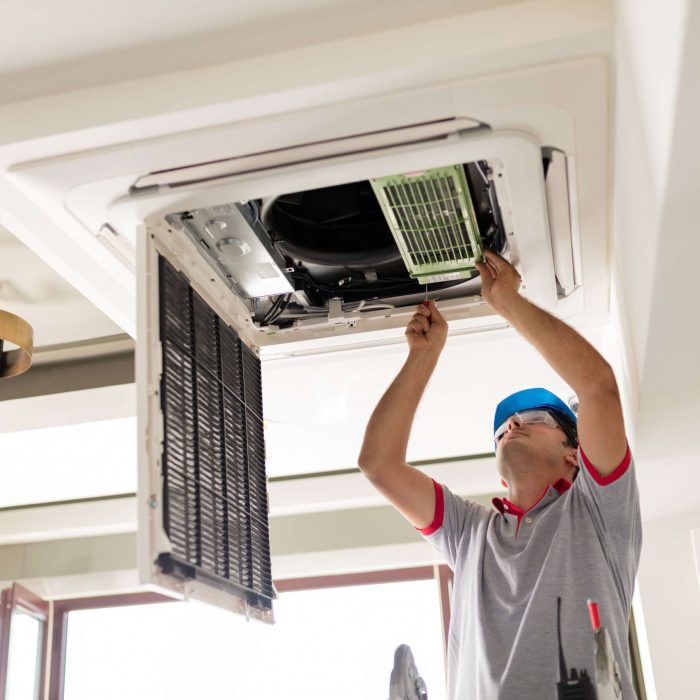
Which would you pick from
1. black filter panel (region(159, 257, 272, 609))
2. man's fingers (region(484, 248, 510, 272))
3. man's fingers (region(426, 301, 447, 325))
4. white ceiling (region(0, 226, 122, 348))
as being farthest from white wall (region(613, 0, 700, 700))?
white ceiling (region(0, 226, 122, 348))

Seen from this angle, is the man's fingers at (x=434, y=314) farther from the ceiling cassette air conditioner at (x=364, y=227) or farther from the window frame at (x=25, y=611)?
the window frame at (x=25, y=611)

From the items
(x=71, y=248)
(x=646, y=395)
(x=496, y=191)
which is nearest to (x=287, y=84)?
(x=496, y=191)

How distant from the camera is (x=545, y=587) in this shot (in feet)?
5.55

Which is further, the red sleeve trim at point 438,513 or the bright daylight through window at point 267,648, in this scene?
the bright daylight through window at point 267,648

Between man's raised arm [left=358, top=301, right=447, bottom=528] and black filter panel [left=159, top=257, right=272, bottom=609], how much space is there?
0.26 metres

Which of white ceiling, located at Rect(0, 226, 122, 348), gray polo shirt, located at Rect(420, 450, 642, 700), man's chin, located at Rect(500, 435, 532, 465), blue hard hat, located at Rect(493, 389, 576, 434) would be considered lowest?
gray polo shirt, located at Rect(420, 450, 642, 700)

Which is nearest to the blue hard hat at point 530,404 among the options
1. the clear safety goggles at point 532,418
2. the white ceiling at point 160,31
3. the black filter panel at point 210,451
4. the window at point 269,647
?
the clear safety goggles at point 532,418

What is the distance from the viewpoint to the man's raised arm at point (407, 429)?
2.04 metres

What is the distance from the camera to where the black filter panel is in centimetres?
156

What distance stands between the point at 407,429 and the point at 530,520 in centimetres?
37

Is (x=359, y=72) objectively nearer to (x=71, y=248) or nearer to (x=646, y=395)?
(x=71, y=248)

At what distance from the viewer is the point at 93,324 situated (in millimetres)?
3068

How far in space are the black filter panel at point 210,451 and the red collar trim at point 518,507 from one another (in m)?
0.50

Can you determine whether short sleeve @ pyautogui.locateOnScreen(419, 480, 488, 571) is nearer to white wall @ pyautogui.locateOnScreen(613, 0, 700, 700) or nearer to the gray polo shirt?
the gray polo shirt
